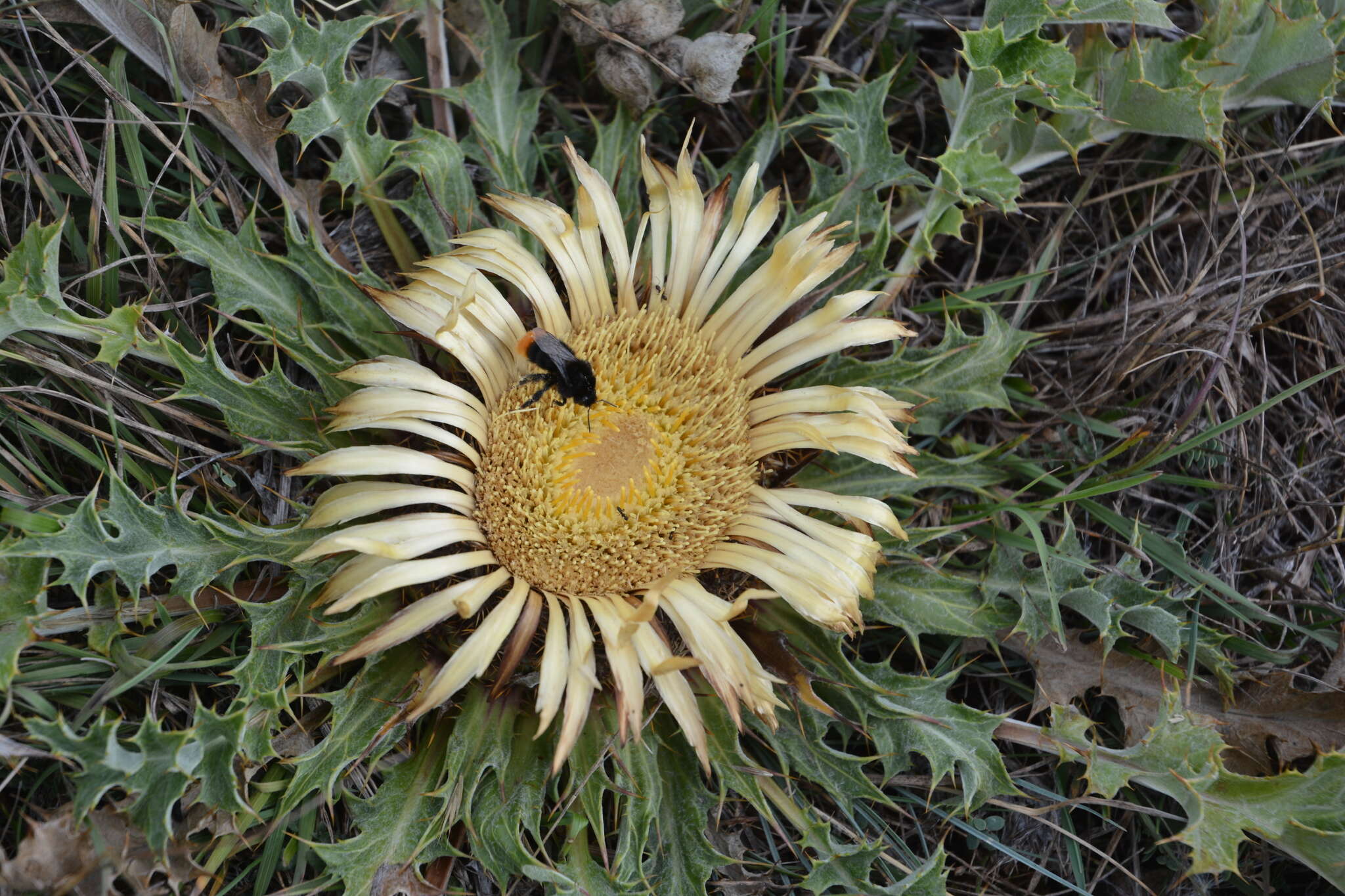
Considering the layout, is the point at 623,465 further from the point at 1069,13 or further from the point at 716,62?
the point at 1069,13

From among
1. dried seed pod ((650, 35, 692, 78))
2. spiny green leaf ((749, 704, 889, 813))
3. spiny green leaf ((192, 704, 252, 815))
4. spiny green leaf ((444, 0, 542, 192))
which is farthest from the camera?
dried seed pod ((650, 35, 692, 78))

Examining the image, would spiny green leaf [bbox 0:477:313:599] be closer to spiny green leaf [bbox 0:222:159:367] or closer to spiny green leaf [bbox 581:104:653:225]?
spiny green leaf [bbox 0:222:159:367]

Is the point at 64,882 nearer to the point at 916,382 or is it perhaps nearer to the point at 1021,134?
the point at 916,382

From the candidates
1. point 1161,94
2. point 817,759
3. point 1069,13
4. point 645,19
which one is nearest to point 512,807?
point 817,759

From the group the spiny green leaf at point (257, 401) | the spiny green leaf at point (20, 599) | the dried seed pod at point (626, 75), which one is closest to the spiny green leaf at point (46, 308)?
the spiny green leaf at point (257, 401)

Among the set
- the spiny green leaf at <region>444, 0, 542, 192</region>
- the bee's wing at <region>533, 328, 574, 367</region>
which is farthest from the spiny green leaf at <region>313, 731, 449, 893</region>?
the spiny green leaf at <region>444, 0, 542, 192</region>

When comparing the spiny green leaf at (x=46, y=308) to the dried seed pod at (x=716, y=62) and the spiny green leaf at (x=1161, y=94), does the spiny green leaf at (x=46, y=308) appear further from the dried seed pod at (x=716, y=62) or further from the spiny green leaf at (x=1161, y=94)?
the spiny green leaf at (x=1161, y=94)

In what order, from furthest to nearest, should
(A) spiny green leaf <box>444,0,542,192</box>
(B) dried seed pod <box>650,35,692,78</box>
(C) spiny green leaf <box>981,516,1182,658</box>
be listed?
(B) dried seed pod <box>650,35,692,78</box>, (A) spiny green leaf <box>444,0,542,192</box>, (C) spiny green leaf <box>981,516,1182,658</box>
